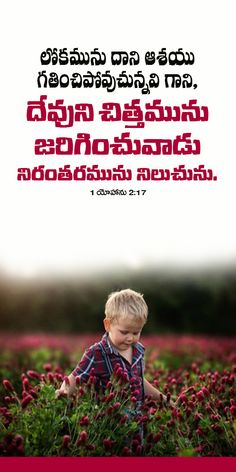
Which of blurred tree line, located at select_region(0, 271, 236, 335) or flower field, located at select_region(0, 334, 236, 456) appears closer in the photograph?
flower field, located at select_region(0, 334, 236, 456)

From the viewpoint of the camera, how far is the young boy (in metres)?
4.89

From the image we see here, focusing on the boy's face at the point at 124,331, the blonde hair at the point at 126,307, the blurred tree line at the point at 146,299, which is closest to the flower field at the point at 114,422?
the boy's face at the point at 124,331

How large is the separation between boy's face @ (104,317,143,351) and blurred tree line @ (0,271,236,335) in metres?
9.02

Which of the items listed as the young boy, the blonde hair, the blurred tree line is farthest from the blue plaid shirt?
the blurred tree line

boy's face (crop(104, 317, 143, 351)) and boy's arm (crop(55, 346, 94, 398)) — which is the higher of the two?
boy's face (crop(104, 317, 143, 351))

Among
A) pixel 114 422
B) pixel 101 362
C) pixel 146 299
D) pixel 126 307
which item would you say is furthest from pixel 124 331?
pixel 146 299

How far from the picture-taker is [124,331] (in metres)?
4.93

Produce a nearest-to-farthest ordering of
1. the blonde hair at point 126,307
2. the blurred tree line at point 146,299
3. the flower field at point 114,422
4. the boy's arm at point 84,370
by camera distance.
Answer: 1. the flower field at point 114,422
2. the blonde hair at point 126,307
3. the boy's arm at point 84,370
4. the blurred tree line at point 146,299

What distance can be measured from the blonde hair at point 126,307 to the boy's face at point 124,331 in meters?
0.03

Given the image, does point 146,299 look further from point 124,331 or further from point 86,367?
point 124,331

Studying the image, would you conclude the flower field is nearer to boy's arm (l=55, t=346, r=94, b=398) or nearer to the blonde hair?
boy's arm (l=55, t=346, r=94, b=398)

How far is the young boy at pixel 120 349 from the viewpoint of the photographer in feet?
16.1

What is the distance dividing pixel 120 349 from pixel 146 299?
9231 mm

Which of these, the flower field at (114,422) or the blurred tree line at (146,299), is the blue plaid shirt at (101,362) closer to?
the flower field at (114,422)
